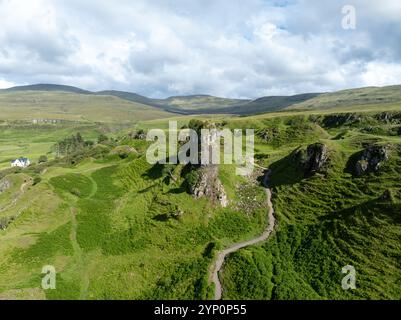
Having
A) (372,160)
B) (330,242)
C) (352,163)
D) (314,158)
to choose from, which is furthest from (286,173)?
(330,242)

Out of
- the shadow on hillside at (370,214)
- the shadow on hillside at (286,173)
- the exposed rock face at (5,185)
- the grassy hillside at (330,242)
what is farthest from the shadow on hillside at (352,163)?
the exposed rock face at (5,185)

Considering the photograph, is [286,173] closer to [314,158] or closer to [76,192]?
[314,158]

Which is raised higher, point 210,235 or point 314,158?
point 314,158

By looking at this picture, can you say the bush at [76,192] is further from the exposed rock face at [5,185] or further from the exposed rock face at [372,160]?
the exposed rock face at [372,160]

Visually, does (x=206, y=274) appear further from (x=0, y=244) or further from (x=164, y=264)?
(x=0, y=244)

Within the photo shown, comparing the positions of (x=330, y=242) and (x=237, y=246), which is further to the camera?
(x=237, y=246)

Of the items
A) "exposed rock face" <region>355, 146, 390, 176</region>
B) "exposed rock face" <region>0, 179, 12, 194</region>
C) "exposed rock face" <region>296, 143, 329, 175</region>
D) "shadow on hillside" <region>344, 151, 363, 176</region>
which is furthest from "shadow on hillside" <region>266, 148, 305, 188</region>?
"exposed rock face" <region>0, 179, 12, 194</region>

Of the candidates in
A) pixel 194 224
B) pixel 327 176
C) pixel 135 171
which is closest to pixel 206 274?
pixel 194 224
